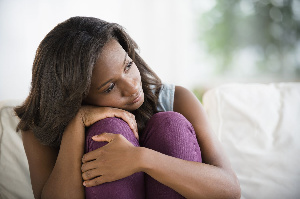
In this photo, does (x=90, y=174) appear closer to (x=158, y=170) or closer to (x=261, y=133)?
(x=158, y=170)

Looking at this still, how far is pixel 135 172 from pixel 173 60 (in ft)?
5.29

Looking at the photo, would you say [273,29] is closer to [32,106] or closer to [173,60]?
[173,60]

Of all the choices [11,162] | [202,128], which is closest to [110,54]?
[202,128]

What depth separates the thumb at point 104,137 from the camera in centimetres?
75

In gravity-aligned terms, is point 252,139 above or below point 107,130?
below

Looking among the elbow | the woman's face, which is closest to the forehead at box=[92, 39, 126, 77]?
the woman's face

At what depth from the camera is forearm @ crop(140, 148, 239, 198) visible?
719 millimetres

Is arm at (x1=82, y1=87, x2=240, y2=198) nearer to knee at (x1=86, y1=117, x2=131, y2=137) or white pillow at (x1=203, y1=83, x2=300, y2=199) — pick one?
knee at (x1=86, y1=117, x2=131, y2=137)

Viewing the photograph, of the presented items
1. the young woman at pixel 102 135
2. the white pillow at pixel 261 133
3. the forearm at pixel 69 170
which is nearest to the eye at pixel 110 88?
the young woman at pixel 102 135

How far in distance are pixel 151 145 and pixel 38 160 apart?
376 millimetres

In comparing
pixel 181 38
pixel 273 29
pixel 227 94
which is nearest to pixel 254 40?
pixel 273 29

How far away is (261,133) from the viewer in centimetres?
116

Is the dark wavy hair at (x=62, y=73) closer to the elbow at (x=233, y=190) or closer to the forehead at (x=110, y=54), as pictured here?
the forehead at (x=110, y=54)

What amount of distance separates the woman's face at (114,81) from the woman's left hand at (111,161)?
16 cm
